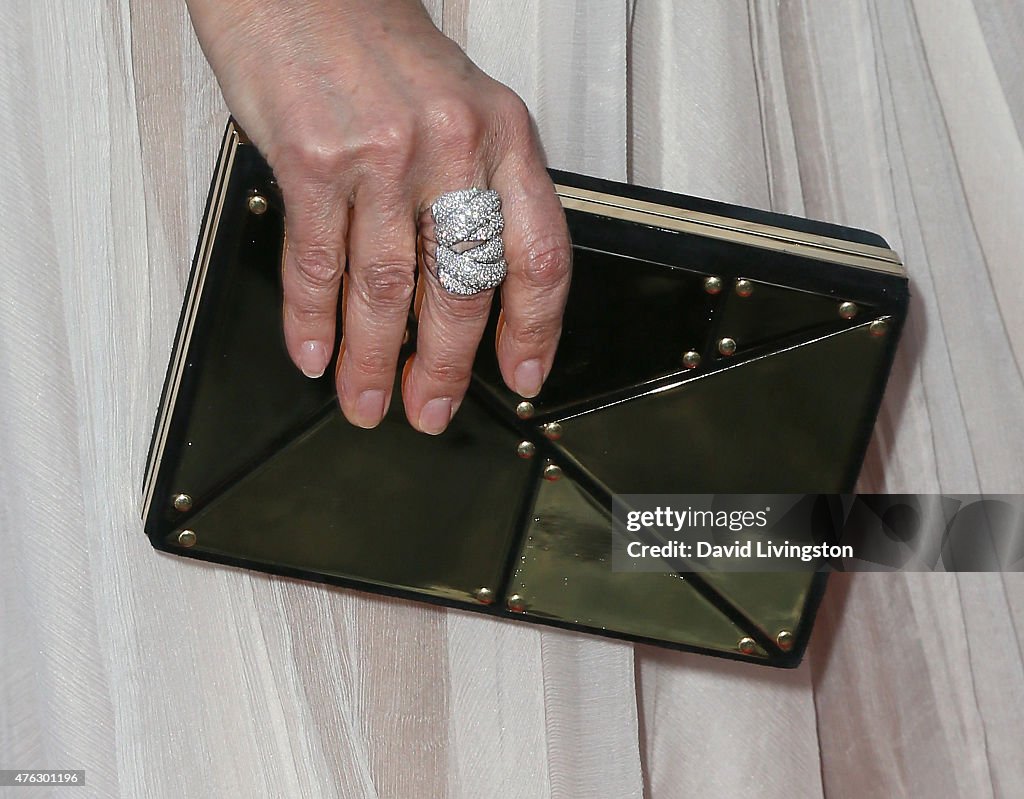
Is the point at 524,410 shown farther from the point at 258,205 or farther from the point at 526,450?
the point at 258,205

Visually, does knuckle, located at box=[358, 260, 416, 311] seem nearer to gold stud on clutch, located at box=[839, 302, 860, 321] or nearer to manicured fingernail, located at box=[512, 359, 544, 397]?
manicured fingernail, located at box=[512, 359, 544, 397]

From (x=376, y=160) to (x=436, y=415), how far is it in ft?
0.38

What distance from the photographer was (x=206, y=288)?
1.31 ft

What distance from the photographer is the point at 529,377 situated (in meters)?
Answer: 0.41

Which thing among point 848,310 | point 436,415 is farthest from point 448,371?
point 848,310

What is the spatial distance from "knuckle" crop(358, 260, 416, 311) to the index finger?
0.12 ft

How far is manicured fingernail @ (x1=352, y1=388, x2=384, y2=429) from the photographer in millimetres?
397

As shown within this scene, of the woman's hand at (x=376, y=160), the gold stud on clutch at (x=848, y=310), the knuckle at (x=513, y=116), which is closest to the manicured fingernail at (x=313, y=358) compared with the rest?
the woman's hand at (x=376, y=160)

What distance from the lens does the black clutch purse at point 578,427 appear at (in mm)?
406

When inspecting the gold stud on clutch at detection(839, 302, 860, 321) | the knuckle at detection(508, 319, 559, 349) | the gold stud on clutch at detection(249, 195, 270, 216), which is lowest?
the knuckle at detection(508, 319, 559, 349)

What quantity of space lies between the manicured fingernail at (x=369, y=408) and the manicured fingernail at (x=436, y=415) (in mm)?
18

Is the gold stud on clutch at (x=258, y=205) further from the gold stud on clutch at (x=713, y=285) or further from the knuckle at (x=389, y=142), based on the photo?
the gold stud on clutch at (x=713, y=285)

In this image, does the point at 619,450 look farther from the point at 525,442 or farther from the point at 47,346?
the point at 47,346

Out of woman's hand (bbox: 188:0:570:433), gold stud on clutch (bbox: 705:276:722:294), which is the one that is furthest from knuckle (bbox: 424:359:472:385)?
gold stud on clutch (bbox: 705:276:722:294)
